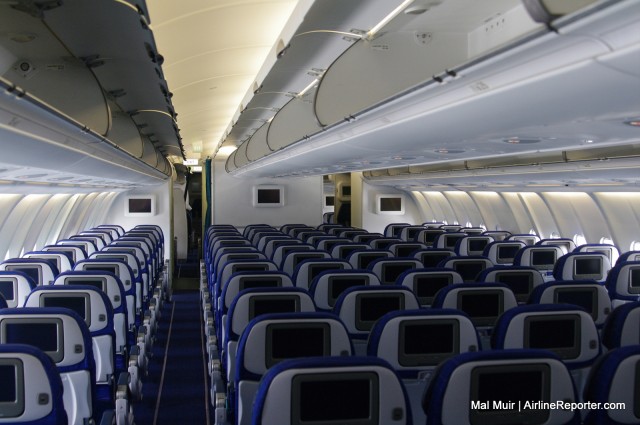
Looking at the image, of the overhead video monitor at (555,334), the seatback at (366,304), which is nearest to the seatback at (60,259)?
the seatback at (366,304)

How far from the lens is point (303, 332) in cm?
399

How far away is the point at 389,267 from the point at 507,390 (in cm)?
520

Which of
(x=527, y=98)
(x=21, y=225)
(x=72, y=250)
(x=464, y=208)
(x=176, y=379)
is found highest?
(x=527, y=98)

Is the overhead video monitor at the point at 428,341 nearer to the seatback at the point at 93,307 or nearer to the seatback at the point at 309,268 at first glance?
the seatback at the point at 93,307

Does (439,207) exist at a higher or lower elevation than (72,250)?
higher

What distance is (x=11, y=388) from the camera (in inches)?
132

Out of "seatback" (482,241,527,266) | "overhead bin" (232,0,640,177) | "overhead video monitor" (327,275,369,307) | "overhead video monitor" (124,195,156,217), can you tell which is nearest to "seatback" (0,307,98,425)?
"overhead bin" (232,0,640,177)

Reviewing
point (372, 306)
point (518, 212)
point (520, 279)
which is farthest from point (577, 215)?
point (372, 306)

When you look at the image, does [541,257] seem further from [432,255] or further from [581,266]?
[432,255]

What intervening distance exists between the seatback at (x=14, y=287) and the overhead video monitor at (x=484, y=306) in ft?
14.2

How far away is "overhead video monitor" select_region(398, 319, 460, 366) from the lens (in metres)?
4.13

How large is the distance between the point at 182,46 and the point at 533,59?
4.23m

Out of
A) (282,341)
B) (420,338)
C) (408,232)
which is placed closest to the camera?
(282,341)

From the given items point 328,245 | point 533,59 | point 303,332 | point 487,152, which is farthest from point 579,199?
point 533,59
